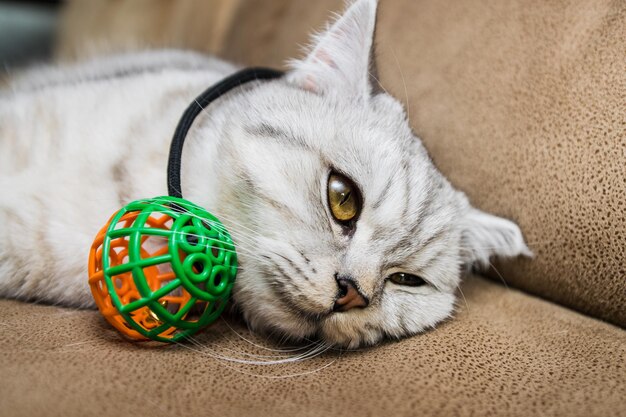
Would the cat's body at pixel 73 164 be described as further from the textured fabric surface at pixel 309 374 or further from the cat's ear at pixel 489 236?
the cat's ear at pixel 489 236

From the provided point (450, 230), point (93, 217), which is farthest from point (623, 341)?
point (93, 217)

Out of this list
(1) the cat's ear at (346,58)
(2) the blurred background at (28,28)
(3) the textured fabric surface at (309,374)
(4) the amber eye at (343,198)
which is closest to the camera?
(3) the textured fabric surface at (309,374)

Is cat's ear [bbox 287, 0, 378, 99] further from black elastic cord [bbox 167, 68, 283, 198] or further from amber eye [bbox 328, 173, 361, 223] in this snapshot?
amber eye [bbox 328, 173, 361, 223]

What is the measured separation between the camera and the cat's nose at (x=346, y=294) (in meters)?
0.82

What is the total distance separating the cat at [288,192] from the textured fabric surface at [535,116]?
0.09m

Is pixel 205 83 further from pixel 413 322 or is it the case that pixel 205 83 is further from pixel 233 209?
pixel 413 322

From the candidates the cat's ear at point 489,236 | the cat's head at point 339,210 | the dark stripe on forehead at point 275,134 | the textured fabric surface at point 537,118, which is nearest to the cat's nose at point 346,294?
the cat's head at point 339,210

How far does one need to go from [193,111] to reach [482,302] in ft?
2.29

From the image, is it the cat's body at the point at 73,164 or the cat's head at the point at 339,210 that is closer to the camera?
the cat's head at the point at 339,210

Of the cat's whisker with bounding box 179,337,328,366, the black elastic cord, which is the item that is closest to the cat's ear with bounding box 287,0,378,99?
the black elastic cord

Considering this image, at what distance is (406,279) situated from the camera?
3.25 feet

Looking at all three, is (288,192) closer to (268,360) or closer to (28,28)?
(268,360)

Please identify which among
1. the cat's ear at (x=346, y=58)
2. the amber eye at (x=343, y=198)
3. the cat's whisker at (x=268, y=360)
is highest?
the cat's ear at (x=346, y=58)

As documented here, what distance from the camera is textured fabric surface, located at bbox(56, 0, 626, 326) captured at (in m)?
0.98
